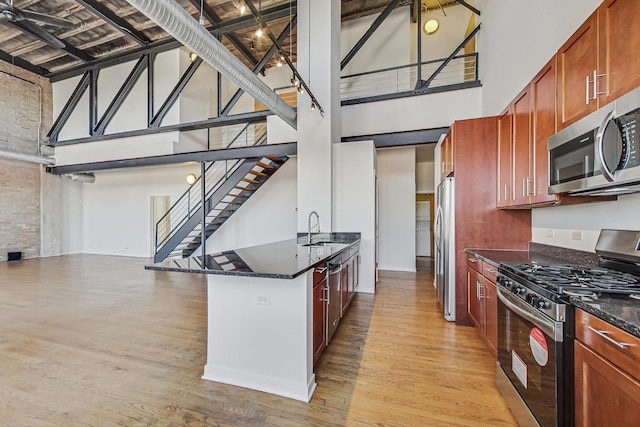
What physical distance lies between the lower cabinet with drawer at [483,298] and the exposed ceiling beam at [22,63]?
12239 mm

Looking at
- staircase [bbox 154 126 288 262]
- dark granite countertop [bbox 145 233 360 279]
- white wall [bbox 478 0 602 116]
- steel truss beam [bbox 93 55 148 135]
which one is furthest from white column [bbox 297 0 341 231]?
steel truss beam [bbox 93 55 148 135]

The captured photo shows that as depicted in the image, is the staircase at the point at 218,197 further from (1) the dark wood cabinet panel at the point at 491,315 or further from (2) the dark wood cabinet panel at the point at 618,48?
(2) the dark wood cabinet panel at the point at 618,48

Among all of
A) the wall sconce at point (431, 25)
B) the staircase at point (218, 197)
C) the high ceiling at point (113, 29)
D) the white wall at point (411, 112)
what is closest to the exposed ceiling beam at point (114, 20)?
the high ceiling at point (113, 29)

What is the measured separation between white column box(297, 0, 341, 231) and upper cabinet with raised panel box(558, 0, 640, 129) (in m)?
3.27

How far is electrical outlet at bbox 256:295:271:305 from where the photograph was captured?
6.85ft

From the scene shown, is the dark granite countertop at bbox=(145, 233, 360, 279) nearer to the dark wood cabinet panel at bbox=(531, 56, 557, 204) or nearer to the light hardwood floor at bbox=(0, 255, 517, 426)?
the light hardwood floor at bbox=(0, 255, 517, 426)

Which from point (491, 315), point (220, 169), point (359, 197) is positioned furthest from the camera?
point (220, 169)

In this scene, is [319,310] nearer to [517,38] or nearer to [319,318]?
[319,318]

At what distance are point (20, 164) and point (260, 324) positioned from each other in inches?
413

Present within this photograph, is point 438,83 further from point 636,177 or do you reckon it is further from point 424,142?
point 636,177

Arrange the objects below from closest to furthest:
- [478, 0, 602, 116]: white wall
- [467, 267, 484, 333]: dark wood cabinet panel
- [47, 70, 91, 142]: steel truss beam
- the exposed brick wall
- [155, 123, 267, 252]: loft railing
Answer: [478, 0, 602, 116]: white wall, [467, 267, 484, 333]: dark wood cabinet panel, the exposed brick wall, [155, 123, 267, 252]: loft railing, [47, 70, 91, 142]: steel truss beam

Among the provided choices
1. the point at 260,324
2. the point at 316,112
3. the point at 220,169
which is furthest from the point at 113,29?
the point at 260,324

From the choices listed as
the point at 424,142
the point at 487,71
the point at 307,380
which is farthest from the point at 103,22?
the point at 307,380

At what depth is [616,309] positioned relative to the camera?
43.6 inches
